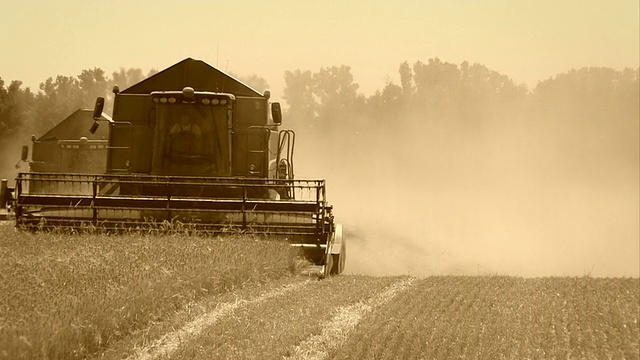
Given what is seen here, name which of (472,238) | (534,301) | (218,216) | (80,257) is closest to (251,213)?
(218,216)

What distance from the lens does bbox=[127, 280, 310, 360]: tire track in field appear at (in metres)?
8.73

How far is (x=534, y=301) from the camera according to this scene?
1280 centimetres

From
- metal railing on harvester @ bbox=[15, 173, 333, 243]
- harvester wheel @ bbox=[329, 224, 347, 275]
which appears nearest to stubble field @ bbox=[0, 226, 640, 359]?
harvester wheel @ bbox=[329, 224, 347, 275]

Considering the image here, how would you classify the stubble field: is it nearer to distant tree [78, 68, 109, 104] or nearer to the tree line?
the tree line

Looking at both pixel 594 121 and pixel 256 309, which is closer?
pixel 256 309

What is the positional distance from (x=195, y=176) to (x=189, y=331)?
26.5ft

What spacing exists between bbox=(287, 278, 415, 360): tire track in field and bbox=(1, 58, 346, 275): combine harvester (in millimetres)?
2831

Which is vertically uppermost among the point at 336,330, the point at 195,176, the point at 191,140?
the point at 191,140

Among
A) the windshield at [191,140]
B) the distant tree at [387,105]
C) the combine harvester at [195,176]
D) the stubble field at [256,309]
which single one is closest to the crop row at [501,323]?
the stubble field at [256,309]

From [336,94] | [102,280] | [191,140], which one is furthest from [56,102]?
[102,280]

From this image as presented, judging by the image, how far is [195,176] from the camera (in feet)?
57.4

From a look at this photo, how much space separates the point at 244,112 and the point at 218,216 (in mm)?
3093

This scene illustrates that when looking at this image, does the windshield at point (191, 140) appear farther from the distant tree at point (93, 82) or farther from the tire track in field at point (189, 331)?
the distant tree at point (93, 82)

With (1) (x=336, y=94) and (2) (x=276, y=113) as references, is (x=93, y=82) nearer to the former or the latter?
(1) (x=336, y=94)
